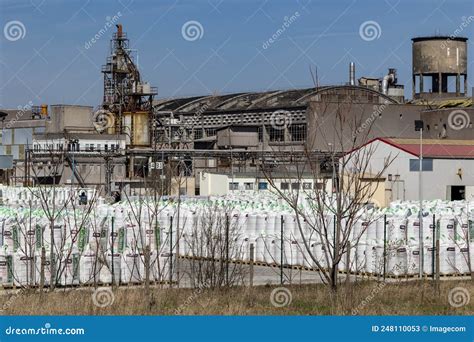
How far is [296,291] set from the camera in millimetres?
16734

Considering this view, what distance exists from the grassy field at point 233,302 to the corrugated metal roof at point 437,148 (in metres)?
26.5

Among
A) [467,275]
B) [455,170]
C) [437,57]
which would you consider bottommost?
[467,275]

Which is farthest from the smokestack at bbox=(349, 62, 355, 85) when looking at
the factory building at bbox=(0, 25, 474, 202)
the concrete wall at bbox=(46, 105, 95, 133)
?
the concrete wall at bbox=(46, 105, 95, 133)

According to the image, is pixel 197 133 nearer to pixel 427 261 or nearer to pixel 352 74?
pixel 352 74

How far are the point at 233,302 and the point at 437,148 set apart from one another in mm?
31508

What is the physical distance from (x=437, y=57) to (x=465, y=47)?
11.4ft

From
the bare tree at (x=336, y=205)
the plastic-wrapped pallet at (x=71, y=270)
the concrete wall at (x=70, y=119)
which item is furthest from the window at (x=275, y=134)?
the plastic-wrapped pallet at (x=71, y=270)

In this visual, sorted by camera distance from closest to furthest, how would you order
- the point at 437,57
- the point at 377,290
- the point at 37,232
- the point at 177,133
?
the point at 377,290 < the point at 37,232 < the point at 177,133 < the point at 437,57

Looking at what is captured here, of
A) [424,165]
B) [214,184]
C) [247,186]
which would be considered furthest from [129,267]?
[247,186]

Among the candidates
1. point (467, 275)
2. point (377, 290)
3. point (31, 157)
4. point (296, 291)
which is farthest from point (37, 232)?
point (31, 157)

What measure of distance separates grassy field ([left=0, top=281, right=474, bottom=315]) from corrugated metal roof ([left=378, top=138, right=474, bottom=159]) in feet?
86.8

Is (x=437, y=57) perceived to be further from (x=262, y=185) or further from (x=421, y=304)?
(x=421, y=304)

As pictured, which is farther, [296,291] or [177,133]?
[177,133]

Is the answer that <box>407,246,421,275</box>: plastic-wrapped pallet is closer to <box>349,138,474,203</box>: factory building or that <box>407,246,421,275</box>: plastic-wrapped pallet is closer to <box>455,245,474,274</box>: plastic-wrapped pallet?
<box>455,245,474,274</box>: plastic-wrapped pallet
